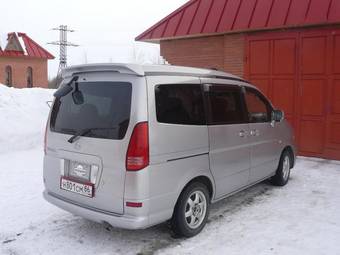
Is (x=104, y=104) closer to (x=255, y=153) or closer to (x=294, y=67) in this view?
(x=255, y=153)

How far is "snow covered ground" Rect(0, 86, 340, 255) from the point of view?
4473mm

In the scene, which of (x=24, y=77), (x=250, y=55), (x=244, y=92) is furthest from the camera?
(x=24, y=77)

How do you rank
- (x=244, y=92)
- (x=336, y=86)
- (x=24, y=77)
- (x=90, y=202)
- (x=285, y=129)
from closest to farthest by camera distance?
(x=90, y=202) → (x=244, y=92) → (x=285, y=129) → (x=336, y=86) → (x=24, y=77)

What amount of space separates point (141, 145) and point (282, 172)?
359cm

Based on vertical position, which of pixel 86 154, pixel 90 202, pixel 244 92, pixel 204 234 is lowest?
pixel 204 234

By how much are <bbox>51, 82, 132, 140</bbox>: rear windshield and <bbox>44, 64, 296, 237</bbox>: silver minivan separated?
0.01m

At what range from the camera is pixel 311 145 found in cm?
918

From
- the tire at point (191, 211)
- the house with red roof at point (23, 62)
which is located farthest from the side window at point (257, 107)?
the house with red roof at point (23, 62)

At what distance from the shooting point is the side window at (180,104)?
14.3ft

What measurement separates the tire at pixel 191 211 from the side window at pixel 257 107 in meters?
1.58

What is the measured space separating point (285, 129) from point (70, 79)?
380 centimetres

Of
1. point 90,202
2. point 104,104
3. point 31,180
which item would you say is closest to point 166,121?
point 104,104

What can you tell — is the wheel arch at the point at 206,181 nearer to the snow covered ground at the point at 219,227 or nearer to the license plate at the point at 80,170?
the snow covered ground at the point at 219,227

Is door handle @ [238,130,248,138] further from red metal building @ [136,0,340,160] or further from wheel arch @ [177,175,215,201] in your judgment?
red metal building @ [136,0,340,160]
